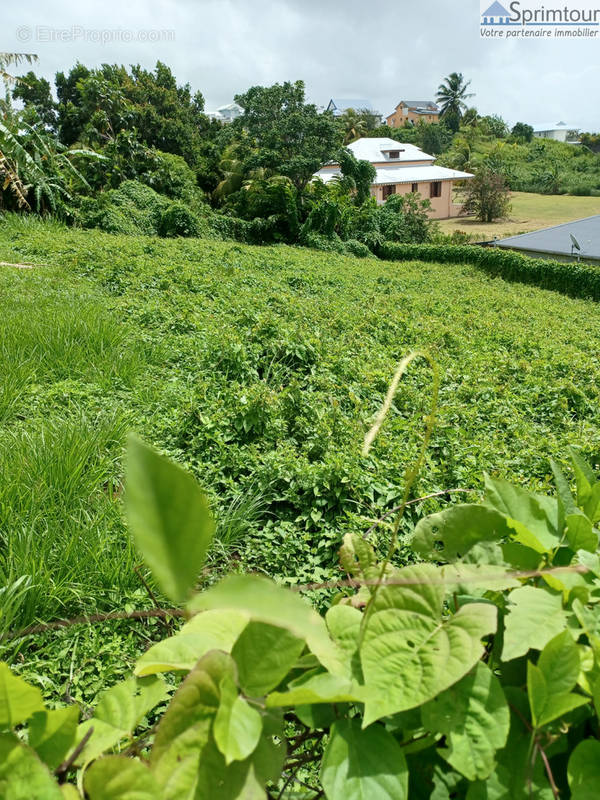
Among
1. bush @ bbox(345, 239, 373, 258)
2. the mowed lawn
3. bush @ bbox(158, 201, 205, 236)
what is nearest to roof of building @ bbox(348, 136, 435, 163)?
the mowed lawn

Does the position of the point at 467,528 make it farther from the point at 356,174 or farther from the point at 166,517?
the point at 356,174

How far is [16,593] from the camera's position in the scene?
1691 millimetres

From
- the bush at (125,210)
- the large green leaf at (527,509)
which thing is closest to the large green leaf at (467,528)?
the large green leaf at (527,509)

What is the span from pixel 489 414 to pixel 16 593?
3324mm

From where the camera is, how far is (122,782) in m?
0.36

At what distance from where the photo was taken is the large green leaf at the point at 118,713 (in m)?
0.43

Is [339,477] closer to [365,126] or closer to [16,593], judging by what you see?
[16,593]

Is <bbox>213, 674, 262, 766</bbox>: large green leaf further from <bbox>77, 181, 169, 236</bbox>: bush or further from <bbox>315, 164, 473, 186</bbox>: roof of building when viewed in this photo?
<bbox>315, 164, 473, 186</bbox>: roof of building

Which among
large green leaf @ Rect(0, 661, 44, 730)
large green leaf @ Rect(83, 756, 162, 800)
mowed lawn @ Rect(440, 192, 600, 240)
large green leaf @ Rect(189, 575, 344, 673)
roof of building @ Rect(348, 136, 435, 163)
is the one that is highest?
roof of building @ Rect(348, 136, 435, 163)

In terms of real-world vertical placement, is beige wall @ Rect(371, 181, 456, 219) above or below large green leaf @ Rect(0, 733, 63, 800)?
above

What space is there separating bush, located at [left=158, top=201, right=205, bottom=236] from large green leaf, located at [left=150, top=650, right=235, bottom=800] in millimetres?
16971

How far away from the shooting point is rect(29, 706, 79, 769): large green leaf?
0.39 meters

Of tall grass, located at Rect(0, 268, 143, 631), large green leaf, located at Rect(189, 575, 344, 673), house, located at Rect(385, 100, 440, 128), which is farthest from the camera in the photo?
house, located at Rect(385, 100, 440, 128)

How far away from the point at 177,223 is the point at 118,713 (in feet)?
55.6
